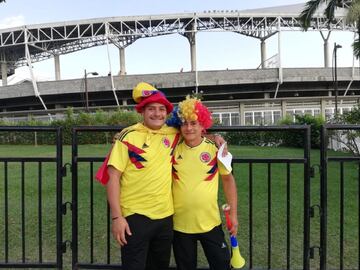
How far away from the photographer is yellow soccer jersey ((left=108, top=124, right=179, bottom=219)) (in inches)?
111

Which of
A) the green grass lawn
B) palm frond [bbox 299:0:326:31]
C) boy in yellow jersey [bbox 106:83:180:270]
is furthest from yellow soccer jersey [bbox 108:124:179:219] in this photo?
palm frond [bbox 299:0:326:31]

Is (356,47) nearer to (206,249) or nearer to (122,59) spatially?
(206,249)

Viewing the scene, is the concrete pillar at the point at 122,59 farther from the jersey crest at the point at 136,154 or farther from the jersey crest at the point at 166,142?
the jersey crest at the point at 136,154

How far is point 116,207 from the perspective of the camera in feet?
9.06

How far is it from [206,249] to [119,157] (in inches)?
36.4

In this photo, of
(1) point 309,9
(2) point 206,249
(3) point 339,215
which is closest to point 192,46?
(1) point 309,9

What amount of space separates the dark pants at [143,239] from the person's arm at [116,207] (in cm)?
6

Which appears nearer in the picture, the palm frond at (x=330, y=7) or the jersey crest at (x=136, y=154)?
the jersey crest at (x=136, y=154)

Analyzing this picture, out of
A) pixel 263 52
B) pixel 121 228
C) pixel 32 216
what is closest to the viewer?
pixel 121 228

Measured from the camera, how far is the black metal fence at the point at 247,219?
3.76 metres

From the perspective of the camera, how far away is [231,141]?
1221 inches

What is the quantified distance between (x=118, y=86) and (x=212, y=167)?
→ 163ft

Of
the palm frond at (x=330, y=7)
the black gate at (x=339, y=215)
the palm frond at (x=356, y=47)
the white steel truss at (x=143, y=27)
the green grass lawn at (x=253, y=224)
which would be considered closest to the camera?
the black gate at (x=339, y=215)

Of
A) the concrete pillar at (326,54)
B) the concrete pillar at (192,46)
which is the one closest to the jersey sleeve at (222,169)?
the concrete pillar at (192,46)
